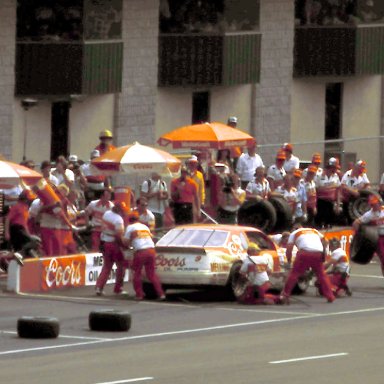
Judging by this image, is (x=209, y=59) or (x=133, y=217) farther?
(x=209, y=59)

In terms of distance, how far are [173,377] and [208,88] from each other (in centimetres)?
2596

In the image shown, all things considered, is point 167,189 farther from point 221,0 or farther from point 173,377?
point 173,377

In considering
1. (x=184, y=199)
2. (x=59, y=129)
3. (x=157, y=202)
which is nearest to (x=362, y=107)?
(x=59, y=129)

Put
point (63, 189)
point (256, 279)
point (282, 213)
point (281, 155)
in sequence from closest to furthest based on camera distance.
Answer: point (256, 279) < point (63, 189) < point (282, 213) < point (281, 155)

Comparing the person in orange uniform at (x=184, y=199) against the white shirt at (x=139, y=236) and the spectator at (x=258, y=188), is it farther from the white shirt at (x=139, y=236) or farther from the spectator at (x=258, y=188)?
the white shirt at (x=139, y=236)

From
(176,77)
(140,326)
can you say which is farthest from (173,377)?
(176,77)

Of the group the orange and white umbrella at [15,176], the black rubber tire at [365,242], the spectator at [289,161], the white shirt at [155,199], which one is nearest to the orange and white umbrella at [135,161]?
the white shirt at [155,199]

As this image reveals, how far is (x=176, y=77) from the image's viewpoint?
46062mm

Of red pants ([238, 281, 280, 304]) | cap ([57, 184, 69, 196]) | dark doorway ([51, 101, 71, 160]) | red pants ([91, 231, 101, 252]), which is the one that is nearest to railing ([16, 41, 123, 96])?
dark doorway ([51, 101, 71, 160])

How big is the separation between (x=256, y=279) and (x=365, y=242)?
5100 mm

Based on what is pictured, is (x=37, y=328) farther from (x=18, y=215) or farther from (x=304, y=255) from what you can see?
(x=304, y=255)

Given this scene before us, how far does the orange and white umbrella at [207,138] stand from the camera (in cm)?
3672

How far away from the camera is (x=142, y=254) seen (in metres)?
30.7

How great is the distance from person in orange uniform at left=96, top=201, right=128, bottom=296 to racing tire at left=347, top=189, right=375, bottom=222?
987 cm
